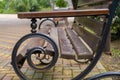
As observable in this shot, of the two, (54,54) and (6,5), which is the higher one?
(54,54)

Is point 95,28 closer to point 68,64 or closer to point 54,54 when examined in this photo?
point 54,54

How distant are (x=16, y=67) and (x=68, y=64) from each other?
162 centimetres

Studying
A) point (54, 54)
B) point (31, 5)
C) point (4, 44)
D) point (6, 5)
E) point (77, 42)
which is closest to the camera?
point (54, 54)

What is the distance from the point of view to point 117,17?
7719 mm

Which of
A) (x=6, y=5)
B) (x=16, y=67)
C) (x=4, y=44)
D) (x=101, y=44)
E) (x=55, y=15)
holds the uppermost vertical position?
(x=55, y=15)

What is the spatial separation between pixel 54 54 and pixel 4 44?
3.99 m

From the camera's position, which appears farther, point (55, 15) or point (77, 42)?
point (77, 42)

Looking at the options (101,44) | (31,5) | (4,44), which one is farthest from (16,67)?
(31,5)

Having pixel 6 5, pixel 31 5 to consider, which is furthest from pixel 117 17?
pixel 6 5

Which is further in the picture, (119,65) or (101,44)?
(119,65)

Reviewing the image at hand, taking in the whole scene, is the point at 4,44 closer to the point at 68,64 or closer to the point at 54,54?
the point at 68,64

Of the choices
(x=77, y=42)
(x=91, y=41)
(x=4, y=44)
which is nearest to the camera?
(x=91, y=41)

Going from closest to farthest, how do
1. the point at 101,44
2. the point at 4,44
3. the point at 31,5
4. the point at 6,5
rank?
the point at 101,44, the point at 4,44, the point at 31,5, the point at 6,5

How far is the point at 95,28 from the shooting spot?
12.1ft
